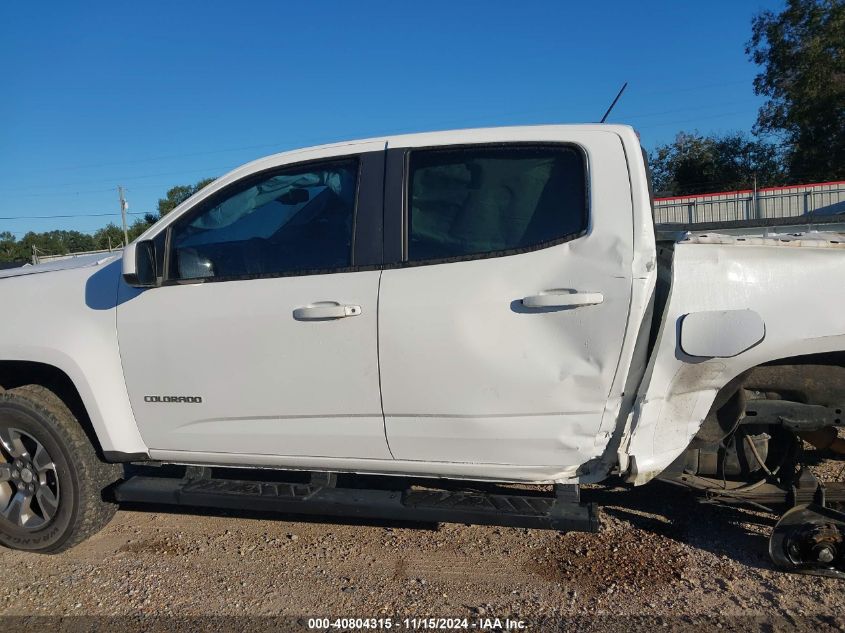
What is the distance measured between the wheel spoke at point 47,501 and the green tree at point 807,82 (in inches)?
1444

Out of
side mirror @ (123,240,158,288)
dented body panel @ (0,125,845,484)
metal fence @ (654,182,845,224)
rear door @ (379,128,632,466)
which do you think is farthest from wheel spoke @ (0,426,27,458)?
metal fence @ (654,182,845,224)

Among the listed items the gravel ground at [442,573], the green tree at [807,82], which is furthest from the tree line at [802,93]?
the gravel ground at [442,573]

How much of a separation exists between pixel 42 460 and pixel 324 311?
5.96 ft

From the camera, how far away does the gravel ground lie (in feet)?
9.98

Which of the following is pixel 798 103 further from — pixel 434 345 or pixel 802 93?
pixel 434 345

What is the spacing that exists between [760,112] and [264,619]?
40.2m

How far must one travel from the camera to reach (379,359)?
3025 mm

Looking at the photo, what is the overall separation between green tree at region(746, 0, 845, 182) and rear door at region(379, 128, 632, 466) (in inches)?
1393

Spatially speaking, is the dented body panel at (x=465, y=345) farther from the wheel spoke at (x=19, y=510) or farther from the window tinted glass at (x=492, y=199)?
the wheel spoke at (x=19, y=510)

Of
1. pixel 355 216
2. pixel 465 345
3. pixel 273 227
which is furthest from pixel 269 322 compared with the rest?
pixel 465 345

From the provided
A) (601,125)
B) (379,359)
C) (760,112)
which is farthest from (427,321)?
(760,112)

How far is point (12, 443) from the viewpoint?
12.1 ft

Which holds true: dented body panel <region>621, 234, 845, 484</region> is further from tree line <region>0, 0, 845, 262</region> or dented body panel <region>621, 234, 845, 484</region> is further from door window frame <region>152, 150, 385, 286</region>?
tree line <region>0, 0, 845, 262</region>

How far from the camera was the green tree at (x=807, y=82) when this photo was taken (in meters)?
31.8
